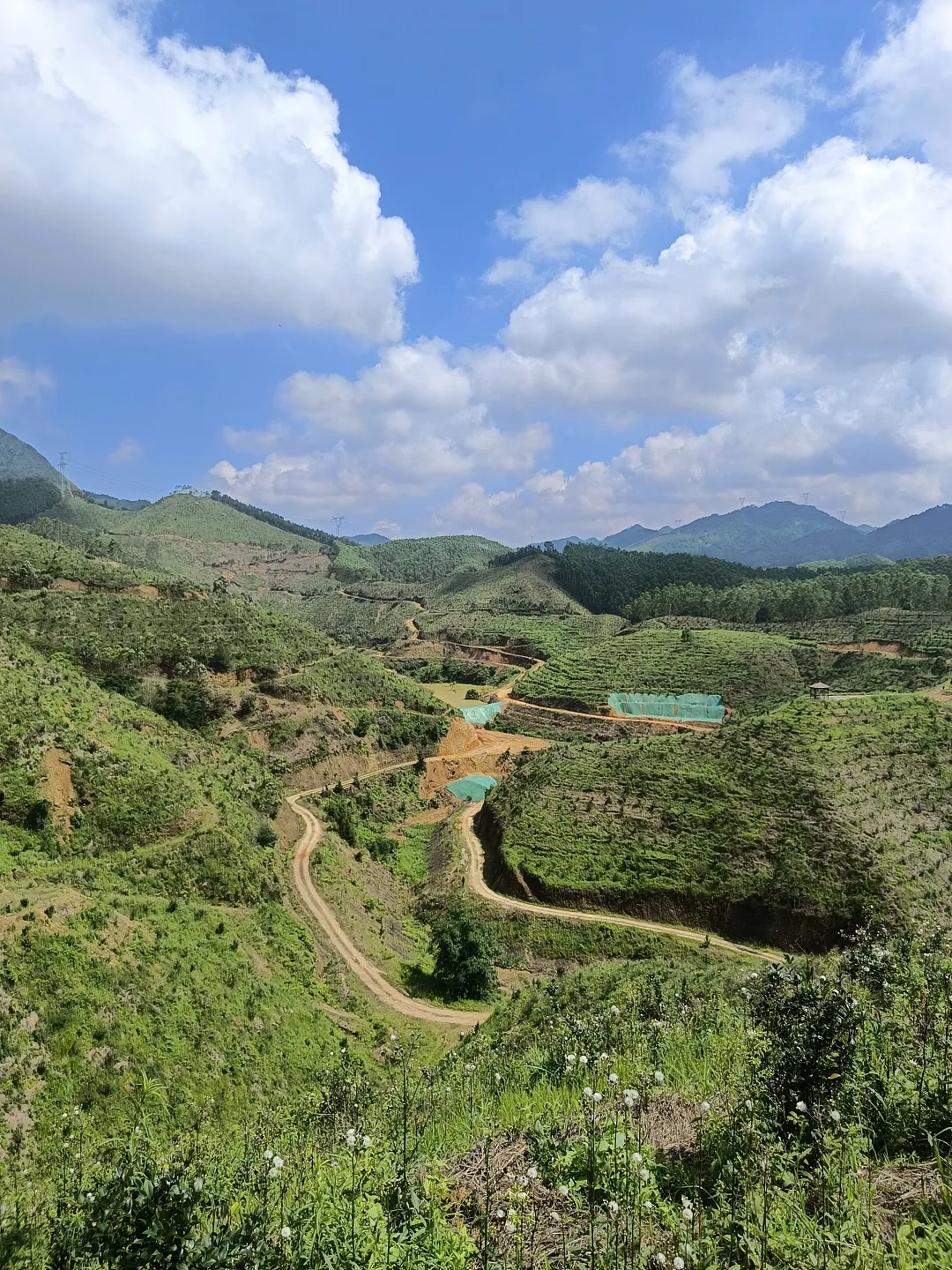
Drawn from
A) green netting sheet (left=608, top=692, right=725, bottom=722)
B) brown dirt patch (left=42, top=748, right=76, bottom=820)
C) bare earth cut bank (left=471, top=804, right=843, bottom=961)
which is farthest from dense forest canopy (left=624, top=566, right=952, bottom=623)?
brown dirt patch (left=42, top=748, right=76, bottom=820)

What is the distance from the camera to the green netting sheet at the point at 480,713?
81250 millimetres

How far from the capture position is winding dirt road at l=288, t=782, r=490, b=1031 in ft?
86.3

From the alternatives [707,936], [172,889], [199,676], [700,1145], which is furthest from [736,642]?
[700,1145]

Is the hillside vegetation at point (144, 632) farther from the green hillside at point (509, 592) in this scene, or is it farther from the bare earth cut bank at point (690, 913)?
the green hillside at point (509, 592)

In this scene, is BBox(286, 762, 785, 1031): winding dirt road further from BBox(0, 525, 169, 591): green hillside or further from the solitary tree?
BBox(0, 525, 169, 591): green hillside

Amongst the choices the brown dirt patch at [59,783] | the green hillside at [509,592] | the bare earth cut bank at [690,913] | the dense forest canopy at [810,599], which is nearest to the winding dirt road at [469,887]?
the bare earth cut bank at [690,913]

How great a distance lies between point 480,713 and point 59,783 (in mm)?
57441

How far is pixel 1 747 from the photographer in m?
28.3

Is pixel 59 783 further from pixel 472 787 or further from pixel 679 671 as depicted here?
pixel 679 671

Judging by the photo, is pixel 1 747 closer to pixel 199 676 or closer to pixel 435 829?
pixel 199 676

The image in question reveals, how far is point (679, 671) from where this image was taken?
A: 82.1 m

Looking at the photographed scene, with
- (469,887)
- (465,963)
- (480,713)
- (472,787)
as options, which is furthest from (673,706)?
(465,963)

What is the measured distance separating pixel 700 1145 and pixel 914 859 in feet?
106

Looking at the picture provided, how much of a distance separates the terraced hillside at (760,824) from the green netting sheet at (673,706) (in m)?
25.1
